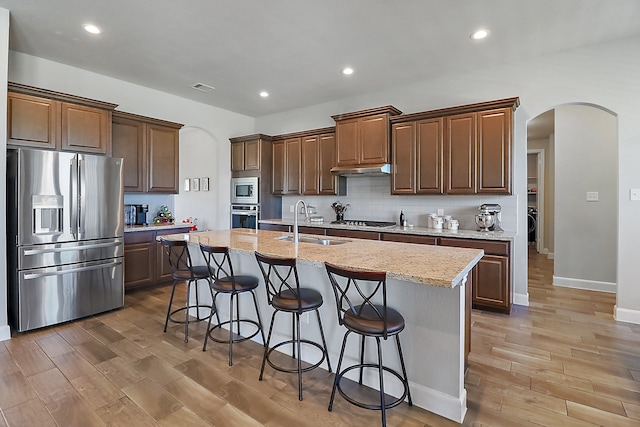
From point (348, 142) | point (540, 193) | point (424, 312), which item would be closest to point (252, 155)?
point (348, 142)

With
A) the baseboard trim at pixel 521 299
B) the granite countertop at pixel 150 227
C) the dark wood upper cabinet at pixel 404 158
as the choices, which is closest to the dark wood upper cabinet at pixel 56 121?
the granite countertop at pixel 150 227

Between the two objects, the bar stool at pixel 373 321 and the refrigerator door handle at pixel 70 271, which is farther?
the refrigerator door handle at pixel 70 271

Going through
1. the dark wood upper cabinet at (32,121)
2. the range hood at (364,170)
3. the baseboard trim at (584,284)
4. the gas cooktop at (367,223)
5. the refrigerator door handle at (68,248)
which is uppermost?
the dark wood upper cabinet at (32,121)

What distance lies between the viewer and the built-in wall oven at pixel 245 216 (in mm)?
5633

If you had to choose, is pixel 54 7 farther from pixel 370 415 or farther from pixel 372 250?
pixel 370 415

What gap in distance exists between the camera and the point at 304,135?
5.36m

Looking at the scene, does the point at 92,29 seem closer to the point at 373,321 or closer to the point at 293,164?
the point at 293,164

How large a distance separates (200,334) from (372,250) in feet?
5.98

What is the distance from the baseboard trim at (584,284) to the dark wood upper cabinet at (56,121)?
628 cm

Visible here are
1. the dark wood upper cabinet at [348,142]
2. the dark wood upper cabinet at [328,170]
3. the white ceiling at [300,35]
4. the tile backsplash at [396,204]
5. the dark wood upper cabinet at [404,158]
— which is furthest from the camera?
the dark wood upper cabinet at [328,170]

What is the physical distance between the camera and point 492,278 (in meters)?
3.49

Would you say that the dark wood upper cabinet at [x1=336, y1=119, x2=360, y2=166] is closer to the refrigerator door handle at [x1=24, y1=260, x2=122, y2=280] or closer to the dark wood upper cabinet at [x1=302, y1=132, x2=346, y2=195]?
the dark wood upper cabinet at [x1=302, y1=132, x2=346, y2=195]

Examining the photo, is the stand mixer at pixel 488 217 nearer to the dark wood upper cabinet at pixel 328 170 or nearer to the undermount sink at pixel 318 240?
the undermount sink at pixel 318 240

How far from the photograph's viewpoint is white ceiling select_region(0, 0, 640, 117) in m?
2.74
